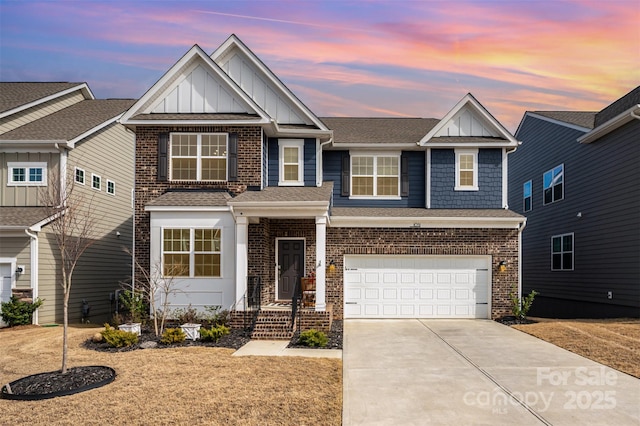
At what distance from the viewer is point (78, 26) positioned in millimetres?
17172

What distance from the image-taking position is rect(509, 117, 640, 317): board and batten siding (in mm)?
17219

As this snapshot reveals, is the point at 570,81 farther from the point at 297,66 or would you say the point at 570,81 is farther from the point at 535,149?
the point at 297,66

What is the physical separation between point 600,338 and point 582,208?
8696mm

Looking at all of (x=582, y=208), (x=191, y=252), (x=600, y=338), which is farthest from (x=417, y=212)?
(x=191, y=252)

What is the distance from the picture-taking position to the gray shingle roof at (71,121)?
18.3 m

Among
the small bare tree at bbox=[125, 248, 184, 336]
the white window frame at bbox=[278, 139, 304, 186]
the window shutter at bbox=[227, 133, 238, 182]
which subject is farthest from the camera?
the white window frame at bbox=[278, 139, 304, 186]

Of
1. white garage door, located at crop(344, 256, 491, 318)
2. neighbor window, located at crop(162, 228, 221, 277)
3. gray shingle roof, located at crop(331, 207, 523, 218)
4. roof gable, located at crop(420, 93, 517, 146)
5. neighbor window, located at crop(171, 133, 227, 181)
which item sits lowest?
white garage door, located at crop(344, 256, 491, 318)

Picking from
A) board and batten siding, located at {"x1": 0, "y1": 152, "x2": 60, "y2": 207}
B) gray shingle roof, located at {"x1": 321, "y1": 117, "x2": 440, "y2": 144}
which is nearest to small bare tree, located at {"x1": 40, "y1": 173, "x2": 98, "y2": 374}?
board and batten siding, located at {"x1": 0, "y1": 152, "x2": 60, "y2": 207}

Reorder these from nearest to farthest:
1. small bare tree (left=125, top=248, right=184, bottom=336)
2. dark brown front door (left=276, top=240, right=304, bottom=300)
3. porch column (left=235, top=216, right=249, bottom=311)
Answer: porch column (left=235, top=216, right=249, bottom=311)
small bare tree (left=125, top=248, right=184, bottom=336)
dark brown front door (left=276, top=240, right=304, bottom=300)

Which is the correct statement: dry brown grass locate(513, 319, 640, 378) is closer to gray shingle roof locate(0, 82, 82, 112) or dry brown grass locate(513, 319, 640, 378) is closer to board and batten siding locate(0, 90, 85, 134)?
board and batten siding locate(0, 90, 85, 134)

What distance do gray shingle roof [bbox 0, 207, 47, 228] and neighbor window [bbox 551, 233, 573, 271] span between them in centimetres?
1936

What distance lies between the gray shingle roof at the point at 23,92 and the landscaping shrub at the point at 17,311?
7026 mm

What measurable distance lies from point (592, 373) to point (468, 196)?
9.65 metres

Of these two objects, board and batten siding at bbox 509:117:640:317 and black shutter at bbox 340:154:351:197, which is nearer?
board and batten siding at bbox 509:117:640:317
